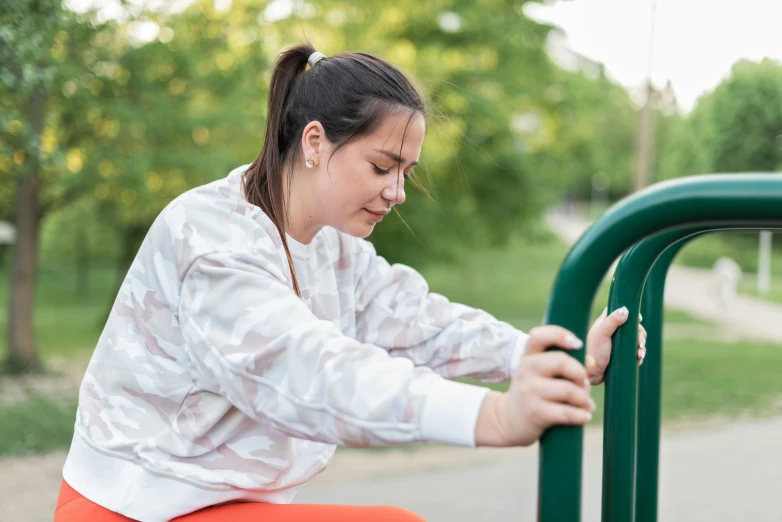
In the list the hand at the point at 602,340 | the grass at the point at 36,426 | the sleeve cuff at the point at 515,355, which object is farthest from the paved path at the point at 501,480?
the hand at the point at 602,340

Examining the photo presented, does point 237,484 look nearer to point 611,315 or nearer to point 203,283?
point 203,283

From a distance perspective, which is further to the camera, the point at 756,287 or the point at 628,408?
the point at 756,287

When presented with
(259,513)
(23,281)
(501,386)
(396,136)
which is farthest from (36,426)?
(396,136)

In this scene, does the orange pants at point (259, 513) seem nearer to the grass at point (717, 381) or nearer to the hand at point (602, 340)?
the hand at point (602, 340)

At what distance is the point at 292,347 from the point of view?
0.95m

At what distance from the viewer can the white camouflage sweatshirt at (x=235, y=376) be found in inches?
35.4

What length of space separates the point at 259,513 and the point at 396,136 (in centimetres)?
56

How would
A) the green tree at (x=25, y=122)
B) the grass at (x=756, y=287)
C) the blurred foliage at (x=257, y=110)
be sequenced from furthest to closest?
Answer: the grass at (x=756, y=287) < the blurred foliage at (x=257, y=110) < the green tree at (x=25, y=122)

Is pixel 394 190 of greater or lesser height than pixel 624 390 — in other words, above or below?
above

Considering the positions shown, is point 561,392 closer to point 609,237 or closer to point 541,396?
point 541,396

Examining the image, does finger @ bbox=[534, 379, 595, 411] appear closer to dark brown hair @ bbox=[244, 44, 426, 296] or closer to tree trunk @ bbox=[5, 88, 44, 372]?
dark brown hair @ bbox=[244, 44, 426, 296]

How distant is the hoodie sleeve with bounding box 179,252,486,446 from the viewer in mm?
875

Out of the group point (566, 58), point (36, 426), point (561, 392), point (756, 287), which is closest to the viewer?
point (561, 392)

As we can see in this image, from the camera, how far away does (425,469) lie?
14.0 feet
